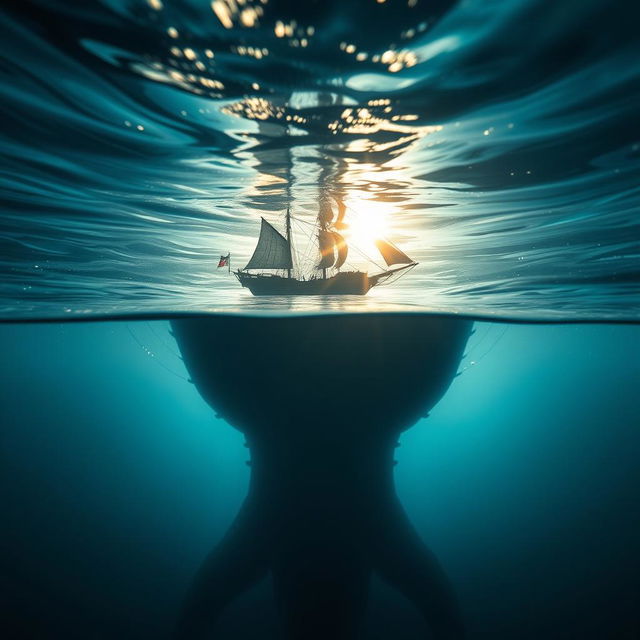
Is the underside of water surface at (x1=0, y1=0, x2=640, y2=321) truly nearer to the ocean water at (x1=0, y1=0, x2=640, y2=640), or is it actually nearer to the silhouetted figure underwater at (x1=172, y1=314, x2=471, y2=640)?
the ocean water at (x1=0, y1=0, x2=640, y2=640)

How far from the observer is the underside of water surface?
239 cm

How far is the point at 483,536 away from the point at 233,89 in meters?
28.9

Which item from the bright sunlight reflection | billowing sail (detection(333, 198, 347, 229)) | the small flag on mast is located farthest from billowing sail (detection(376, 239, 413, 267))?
the small flag on mast

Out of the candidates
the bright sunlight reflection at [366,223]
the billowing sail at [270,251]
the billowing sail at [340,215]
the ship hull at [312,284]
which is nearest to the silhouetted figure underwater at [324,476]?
the ship hull at [312,284]

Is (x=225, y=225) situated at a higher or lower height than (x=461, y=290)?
higher

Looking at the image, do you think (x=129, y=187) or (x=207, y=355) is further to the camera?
(x=207, y=355)

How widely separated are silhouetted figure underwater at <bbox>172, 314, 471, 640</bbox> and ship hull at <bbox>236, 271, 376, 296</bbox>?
146 cm

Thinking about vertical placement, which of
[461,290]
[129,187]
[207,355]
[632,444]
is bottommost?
[632,444]

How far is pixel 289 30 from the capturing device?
93.4 inches

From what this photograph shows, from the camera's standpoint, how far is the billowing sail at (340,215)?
229 inches

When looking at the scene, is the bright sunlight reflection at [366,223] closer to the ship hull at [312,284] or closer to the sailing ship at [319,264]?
the sailing ship at [319,264]

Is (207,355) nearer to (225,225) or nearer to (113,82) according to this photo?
(225,225)

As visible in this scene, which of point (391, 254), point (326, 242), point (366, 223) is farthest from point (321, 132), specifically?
point (391, 254)

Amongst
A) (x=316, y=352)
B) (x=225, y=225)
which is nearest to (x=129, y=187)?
(x=225, y=225)
